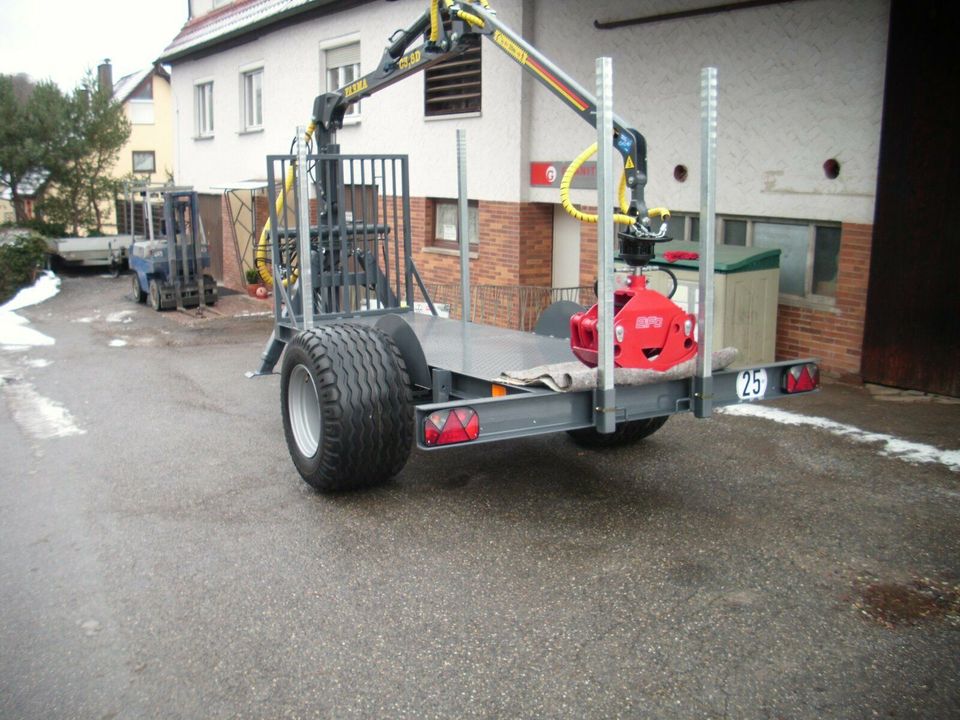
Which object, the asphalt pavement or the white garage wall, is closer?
the asphalt pavement

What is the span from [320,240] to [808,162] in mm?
4744

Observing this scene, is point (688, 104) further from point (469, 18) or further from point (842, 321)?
point (469, 18)

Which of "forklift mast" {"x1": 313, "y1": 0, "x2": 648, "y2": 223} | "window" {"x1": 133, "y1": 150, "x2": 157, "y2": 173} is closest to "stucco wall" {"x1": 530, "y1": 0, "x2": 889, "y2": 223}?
"forklift mast" {"x1": 313, "y1": 0, "x2": 648, "y2": 223}

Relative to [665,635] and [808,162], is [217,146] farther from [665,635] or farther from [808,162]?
[665,635]

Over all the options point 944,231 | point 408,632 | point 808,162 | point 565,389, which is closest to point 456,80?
point 808,162

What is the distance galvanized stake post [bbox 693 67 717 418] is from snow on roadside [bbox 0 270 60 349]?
1071 centimetres

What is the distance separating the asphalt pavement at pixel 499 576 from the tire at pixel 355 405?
26 centimetres

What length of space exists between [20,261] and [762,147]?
1779 cm

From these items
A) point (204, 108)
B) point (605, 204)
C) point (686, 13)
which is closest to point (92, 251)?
point (204, 108)

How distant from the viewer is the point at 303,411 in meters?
6.38

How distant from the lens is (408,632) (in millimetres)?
4281

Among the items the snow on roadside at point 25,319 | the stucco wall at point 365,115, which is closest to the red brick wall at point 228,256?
the stucco wall at point 365,115

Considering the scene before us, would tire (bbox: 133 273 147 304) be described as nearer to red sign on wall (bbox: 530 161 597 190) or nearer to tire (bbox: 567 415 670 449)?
red sign on wall (bbox: 530 161 597 190)

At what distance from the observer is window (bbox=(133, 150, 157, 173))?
42.2 meters
